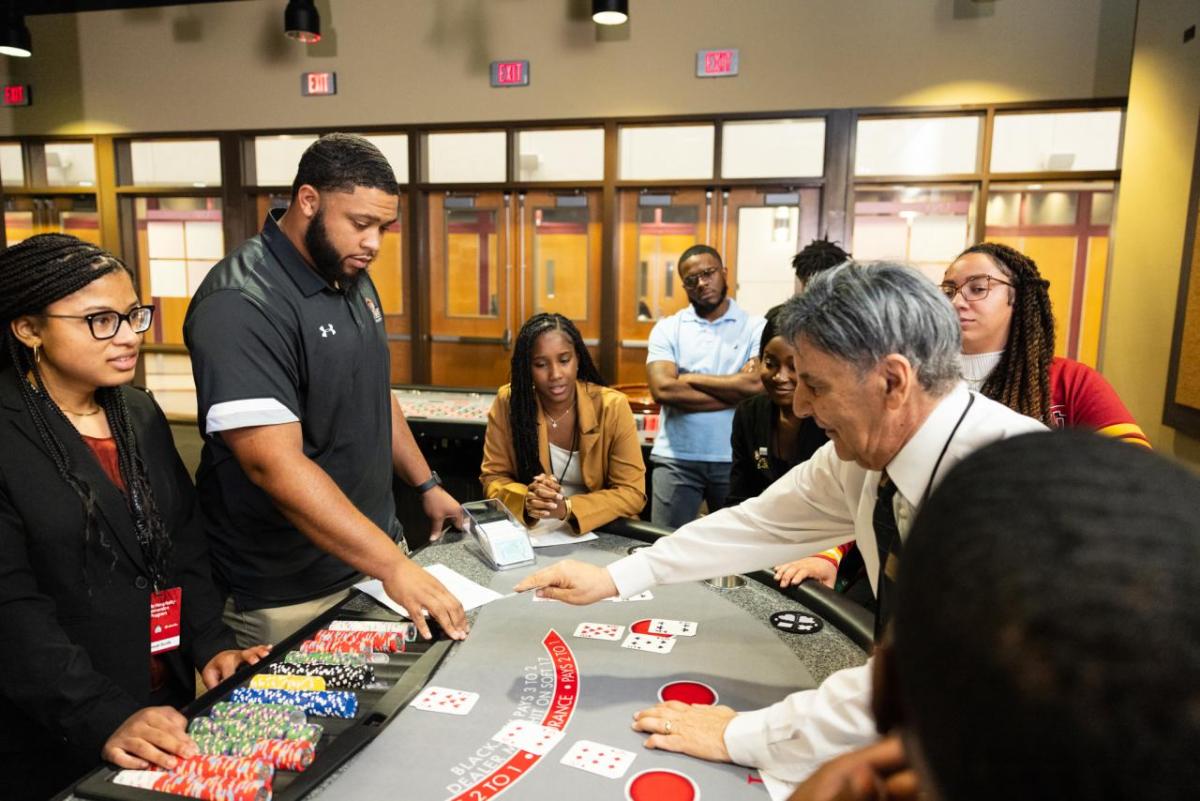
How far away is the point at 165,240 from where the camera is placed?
265 inches

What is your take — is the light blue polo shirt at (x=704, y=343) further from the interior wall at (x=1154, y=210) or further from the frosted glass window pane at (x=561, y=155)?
the frosted glass window pane at (x=561, y=155)

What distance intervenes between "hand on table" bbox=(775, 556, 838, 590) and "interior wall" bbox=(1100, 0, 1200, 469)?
2458 millimetres

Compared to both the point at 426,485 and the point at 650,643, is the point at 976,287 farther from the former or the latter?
the point at 426,485

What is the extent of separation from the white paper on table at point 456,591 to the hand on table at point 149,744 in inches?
20.0

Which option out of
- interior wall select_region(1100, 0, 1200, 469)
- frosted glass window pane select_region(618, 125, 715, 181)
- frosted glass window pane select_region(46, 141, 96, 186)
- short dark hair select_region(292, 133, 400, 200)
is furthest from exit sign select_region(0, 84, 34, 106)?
interior wall select_region(1100, 0, 1200, 469)

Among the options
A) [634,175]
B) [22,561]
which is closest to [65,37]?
[634,175]

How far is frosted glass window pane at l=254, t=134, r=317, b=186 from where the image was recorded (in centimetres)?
634

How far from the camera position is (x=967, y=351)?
2.03 m

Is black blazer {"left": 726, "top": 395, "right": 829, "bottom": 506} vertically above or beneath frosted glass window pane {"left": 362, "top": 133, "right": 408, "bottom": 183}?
beneath

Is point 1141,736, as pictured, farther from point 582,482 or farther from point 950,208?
point 950,208

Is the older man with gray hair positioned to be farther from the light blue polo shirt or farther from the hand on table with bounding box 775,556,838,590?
the light blue polo shirt

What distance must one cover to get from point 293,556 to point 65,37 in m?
6.91

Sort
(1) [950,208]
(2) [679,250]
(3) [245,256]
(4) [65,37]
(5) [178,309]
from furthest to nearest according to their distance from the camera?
(5) [178,309], (4) [65,37], (2) [679,250], (1) [950,208], (3) [245,256]

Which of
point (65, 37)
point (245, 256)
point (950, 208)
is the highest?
point (65, 37)
